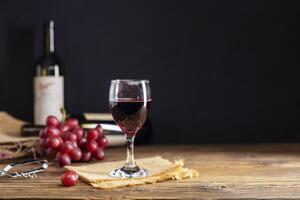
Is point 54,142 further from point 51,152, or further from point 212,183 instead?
point 212,183

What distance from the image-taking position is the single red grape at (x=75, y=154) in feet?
3.66

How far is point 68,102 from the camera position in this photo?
1.55 metres

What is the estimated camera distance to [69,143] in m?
1.12

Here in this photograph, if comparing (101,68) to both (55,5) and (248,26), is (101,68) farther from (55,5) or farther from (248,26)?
(248,26)

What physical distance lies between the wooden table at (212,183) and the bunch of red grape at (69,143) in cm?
5

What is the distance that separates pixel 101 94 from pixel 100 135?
0.39 meters

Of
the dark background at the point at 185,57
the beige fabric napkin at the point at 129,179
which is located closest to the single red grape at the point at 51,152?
the beige fabric napkin at the point at 129,179

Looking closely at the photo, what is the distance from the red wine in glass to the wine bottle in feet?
1.61

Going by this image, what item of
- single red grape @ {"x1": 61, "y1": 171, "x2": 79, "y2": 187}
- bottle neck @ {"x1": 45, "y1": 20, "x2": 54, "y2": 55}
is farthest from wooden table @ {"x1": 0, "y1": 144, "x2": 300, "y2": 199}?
bottle neck @ {"x1": 45, "y1": 20, "x2": 54, "y2": 55}

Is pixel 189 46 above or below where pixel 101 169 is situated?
above

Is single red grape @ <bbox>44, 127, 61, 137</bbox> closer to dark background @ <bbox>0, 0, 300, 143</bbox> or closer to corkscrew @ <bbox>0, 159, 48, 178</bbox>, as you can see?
corkscrew @ <bbox>0, 159, 48, 178</bbox>

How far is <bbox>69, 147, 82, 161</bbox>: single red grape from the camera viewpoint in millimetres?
1114

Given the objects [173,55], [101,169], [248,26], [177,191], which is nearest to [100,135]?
[101,169]

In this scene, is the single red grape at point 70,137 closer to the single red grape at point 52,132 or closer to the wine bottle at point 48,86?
the single red grape at point 52,132
